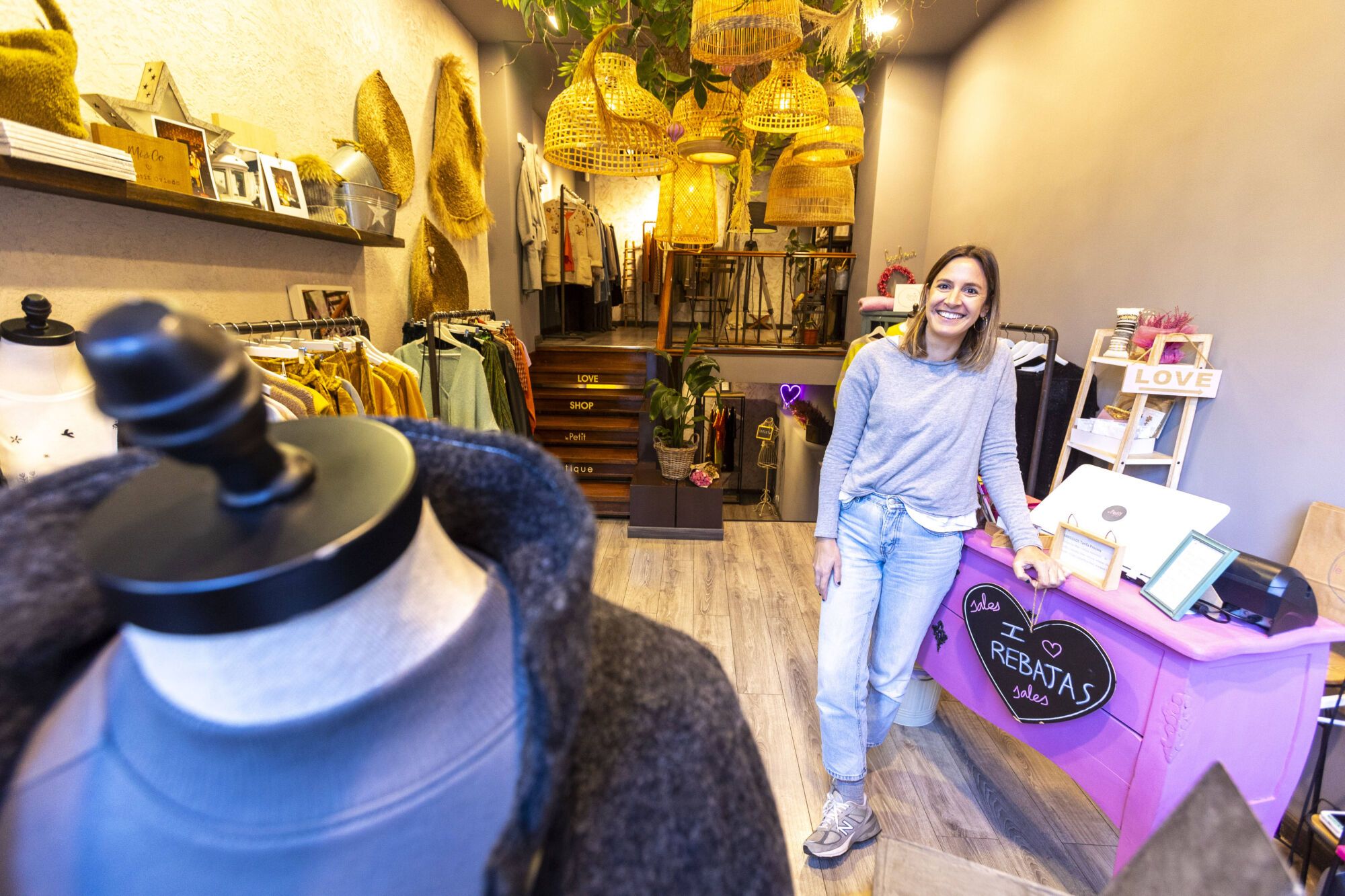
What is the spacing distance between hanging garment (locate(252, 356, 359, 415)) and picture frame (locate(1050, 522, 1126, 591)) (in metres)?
2.05

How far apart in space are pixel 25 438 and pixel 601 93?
2019 mm

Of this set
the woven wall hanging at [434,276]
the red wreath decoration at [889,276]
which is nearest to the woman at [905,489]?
the woven wall hanging at [434,276]

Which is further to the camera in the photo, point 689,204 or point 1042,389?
point 689,204

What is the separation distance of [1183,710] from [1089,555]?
0.36 metres

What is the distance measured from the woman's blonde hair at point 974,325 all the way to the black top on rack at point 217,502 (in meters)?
1.47

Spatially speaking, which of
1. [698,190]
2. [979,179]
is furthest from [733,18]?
[979,179]

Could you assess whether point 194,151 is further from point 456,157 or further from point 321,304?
point 456,157

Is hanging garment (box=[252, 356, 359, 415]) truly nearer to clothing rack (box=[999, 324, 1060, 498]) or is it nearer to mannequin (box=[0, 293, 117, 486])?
mannequin (box=[0, 293, 117, 486])

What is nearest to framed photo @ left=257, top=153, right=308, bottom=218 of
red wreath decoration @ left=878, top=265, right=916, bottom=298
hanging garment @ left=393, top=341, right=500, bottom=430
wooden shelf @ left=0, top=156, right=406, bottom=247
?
wooden shelf @ left=0, top=156, right=406, bottom=247

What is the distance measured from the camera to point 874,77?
16.5ft

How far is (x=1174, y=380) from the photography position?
2117 millimetres

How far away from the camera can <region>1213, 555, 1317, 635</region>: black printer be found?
1.10 m

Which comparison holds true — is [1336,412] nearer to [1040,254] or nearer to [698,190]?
[1040,254]

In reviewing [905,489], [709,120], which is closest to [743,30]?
[709,120]
